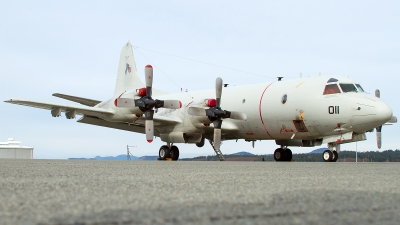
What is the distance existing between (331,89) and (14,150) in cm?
4015

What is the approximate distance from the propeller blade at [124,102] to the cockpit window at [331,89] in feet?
26.9

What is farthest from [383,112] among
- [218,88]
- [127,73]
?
[127,73]

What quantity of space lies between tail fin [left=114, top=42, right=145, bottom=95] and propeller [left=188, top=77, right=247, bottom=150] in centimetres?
858

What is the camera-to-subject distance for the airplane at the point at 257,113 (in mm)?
18562

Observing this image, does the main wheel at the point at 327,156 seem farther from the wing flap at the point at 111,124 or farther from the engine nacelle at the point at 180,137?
the wing flap at the point at 111,124

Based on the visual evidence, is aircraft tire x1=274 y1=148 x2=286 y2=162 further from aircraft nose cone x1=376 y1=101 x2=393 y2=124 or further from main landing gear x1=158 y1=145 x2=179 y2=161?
aircraft nose cone x1=376 y1=101 x2=393 y2=124

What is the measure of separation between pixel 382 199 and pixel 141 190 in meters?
2.22

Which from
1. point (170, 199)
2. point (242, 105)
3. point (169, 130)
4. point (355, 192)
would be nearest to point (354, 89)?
point (242, 105)

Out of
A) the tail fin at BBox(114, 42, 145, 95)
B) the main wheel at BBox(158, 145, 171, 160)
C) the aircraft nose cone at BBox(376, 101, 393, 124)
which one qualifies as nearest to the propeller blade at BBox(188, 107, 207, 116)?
the main wheel at BBox(158, 145, 171, 160)

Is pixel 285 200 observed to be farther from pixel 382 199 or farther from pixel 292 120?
pixel 292 120

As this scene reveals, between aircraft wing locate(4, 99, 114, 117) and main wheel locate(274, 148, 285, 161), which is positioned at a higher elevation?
aircraft wing locate(4, 99, 114, 117)

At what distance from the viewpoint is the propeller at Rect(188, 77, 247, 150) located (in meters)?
21.1

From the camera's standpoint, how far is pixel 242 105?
73.5 feet

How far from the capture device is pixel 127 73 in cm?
2947
